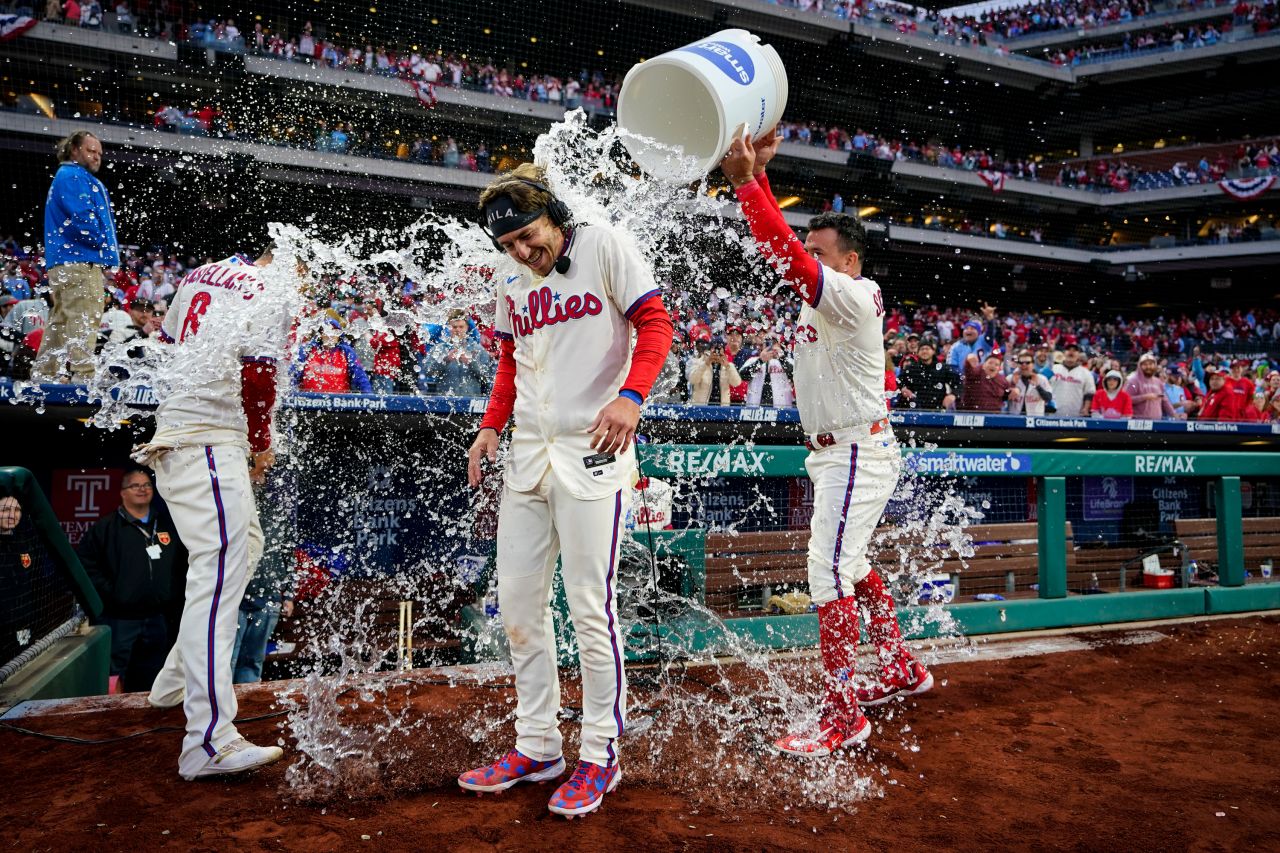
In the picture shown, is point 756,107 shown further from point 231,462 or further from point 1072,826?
point 1072,826

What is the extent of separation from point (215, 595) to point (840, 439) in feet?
8.31

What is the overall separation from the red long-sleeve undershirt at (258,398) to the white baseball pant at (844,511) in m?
2.27

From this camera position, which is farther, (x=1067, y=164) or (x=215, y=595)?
(x=1067, y=164)

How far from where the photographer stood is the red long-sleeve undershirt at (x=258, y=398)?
3092mm

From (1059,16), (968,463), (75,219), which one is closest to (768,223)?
(968,463)

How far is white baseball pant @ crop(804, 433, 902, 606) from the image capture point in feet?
11.6

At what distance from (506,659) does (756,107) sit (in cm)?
291

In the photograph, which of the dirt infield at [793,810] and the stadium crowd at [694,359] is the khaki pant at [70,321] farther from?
the dirt infield at [793,810]

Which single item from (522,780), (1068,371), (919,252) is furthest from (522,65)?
(522,780)

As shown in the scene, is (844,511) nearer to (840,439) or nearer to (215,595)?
(840,439)

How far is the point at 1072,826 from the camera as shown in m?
2.63

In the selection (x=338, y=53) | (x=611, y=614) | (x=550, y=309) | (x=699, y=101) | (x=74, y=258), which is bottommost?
(x=611, y=614)

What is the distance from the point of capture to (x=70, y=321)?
20.1ft

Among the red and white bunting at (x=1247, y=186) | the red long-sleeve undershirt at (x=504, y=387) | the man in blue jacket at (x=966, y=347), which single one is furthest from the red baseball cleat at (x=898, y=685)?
the red and white bunting at (x=1247, y=186)
